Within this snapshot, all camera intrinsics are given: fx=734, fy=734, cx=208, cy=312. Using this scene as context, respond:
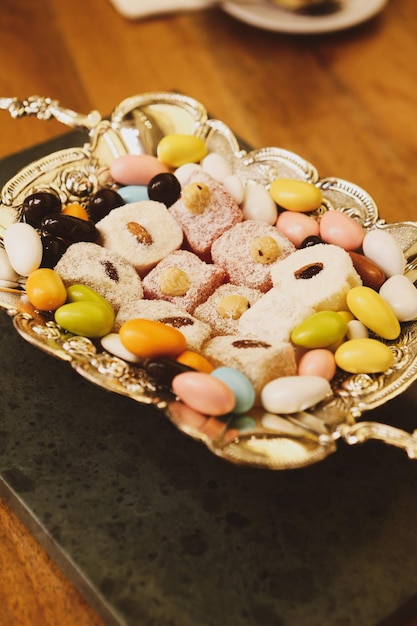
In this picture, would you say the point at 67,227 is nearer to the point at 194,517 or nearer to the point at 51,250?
the point at 51,250

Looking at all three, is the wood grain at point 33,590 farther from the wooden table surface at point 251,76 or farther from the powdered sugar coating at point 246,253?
the wooden table surface at point 251,76

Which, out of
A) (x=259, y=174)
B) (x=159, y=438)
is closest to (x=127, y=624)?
(x=159, y=438)

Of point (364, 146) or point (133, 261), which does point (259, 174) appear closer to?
point (133, 261)

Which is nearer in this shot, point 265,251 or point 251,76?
point 265,251

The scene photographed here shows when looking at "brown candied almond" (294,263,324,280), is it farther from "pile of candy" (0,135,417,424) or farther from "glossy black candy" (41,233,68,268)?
"glossy black candy" (41,233,68,268)

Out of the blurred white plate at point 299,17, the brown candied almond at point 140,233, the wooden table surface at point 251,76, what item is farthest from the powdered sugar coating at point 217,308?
the blurred white plate at point 299,17

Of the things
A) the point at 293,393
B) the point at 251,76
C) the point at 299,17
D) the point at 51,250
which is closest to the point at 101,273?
the point at 51,250

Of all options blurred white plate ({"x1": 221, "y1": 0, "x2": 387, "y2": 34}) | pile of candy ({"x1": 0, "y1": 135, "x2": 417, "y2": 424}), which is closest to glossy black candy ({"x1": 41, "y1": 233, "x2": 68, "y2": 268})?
pile of candy ({"x1": 0, "y1": 135, "x2": 417, "y2": 424})
